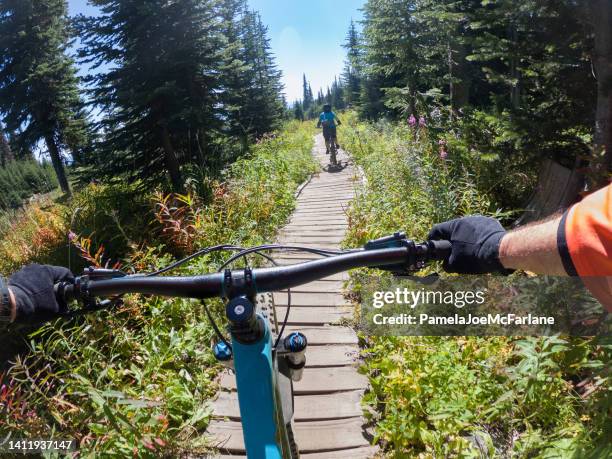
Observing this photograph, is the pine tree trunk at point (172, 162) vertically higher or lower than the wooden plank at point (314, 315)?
higher

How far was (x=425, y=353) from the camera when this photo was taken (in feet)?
10.7

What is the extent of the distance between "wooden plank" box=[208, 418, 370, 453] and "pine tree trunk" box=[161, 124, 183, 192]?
22.7 ft

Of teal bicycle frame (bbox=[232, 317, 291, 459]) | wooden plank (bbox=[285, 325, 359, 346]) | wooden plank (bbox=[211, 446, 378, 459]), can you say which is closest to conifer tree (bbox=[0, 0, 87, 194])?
wooden plank (bbox=[285, 325, 359, 346])

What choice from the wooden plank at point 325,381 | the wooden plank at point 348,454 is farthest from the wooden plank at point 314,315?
the wooden plank at point 348,454

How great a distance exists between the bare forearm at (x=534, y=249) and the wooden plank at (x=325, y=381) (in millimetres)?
2655

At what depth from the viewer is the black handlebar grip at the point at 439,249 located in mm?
1411

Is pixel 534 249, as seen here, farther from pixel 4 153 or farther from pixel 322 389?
pixel 4 153

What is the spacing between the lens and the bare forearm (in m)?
1.19

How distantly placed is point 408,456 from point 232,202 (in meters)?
5.39

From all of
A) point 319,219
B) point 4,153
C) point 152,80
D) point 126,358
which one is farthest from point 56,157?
point 126,358

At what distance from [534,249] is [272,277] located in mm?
942

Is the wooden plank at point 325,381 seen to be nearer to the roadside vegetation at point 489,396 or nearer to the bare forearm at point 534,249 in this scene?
the roadside vegetation at point 489,396

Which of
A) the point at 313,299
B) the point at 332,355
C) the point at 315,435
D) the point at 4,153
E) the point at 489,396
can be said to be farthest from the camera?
the point at 4,153

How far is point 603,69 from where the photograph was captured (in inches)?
189
